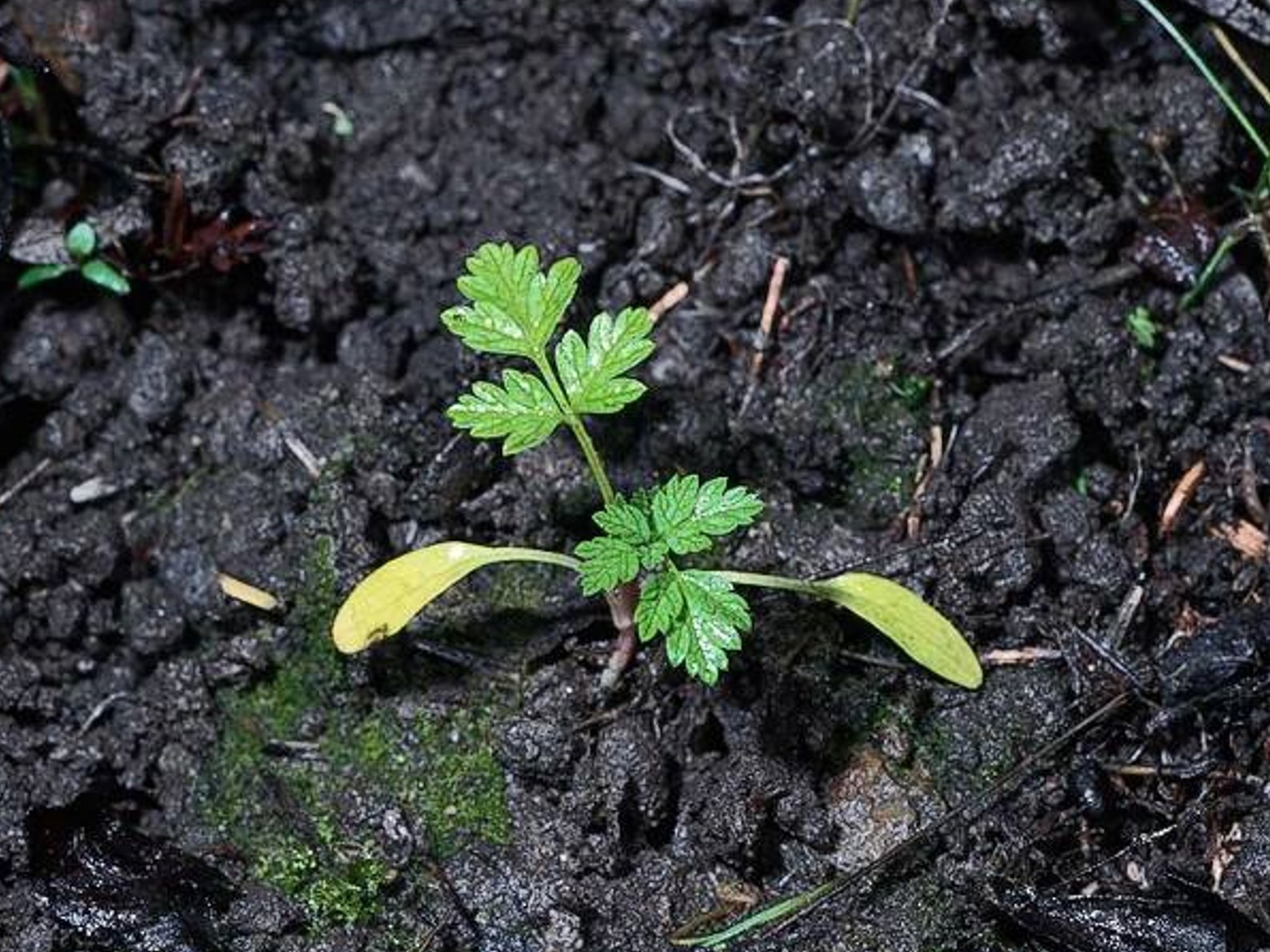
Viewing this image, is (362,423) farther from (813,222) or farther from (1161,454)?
(1161,454)

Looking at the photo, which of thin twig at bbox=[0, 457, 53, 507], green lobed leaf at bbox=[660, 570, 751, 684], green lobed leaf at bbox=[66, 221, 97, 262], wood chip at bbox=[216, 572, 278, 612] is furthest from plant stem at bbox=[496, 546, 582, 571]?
green lobed leaf at bbox=[66, 221, 97, 262]

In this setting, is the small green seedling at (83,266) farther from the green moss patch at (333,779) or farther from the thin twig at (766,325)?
the thin twig at (766,325)

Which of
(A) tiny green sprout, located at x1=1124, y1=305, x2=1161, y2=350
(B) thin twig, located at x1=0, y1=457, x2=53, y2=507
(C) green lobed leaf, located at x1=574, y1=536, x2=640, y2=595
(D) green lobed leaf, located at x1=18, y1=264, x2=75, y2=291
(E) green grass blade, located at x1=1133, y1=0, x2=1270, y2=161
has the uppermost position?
(E) green grass blade, located at x1=1133, y1=0, x2=1270, y2=161

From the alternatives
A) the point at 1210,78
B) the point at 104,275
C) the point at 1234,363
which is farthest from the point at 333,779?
the point at 1210,78

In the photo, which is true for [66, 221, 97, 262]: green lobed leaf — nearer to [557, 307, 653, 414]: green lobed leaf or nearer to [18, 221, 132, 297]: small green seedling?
[18, 221, 132, 297]: small green seedling

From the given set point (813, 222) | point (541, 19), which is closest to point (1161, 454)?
point (813, 222)

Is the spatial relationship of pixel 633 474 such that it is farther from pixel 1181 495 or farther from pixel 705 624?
pixel 1181 495

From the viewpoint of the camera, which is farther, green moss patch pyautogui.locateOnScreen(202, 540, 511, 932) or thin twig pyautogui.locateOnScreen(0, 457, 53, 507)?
thin twig pyautogui.locateOnScreen(0, 457, 53, 507)
